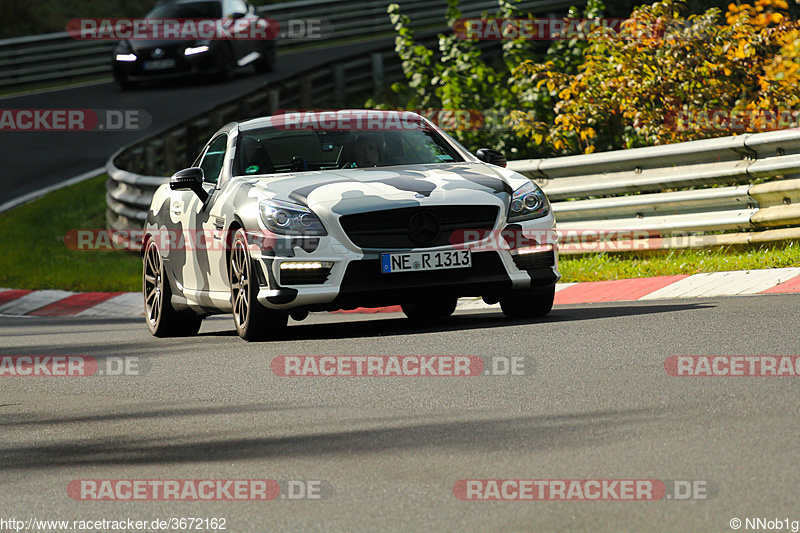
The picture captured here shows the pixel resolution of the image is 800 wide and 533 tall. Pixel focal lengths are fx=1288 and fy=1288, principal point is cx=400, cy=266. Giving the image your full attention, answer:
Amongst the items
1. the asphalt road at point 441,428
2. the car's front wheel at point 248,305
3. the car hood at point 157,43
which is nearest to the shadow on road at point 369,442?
the asphalt road at point 441,428

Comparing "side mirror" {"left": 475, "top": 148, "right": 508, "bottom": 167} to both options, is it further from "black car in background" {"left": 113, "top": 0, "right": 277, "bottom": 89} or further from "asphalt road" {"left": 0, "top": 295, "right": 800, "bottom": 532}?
"black car in background" {"left": 113, "top": 0, "right": 277, "bottom": 89}

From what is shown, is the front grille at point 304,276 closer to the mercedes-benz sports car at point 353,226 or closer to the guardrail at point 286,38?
the mercedes-benz sports car at point 353,226

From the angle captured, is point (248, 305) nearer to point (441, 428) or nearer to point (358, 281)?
point (358, 281)

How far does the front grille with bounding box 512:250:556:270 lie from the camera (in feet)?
27.4

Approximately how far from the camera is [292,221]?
26.5 ft

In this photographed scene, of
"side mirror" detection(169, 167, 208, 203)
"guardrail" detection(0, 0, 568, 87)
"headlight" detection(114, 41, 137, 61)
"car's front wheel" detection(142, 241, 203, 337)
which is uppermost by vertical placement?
"side mirror" detection(169, 167, 208, 203)

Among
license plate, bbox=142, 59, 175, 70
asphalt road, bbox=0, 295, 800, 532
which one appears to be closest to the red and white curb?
asphalt road, bbox=0, 295, 800, 532

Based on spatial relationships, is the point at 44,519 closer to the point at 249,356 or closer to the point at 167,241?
the point at 249,356

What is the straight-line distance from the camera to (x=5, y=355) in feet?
30.7

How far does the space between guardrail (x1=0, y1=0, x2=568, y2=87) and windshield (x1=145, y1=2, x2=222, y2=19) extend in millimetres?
2499

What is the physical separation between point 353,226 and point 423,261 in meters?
0.49

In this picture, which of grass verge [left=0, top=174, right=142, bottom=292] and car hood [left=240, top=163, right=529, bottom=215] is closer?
car hood [left=240, top=163, right=529, bottom=215]

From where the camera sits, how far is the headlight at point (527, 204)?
27.5 feet

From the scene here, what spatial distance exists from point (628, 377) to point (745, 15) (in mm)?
9044
